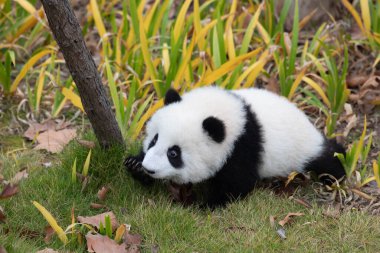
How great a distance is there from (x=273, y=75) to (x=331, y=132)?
778 millimetres

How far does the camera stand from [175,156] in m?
3.64

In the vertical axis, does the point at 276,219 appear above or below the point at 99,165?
below

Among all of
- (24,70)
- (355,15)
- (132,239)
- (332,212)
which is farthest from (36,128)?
(355,15)

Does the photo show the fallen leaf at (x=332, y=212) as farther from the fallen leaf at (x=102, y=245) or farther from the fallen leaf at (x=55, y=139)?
the fallen leaf at (x=55, y=139)

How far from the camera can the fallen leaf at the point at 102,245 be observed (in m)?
3.29

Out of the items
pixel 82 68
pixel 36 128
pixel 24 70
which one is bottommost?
pixel 36 128

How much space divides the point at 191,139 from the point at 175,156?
0.13 m

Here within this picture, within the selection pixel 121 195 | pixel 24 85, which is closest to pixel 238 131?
pixel 121 195

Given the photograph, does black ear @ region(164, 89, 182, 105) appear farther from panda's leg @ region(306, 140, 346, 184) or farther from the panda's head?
panda's leg @ region(306, 140, 346, 184)

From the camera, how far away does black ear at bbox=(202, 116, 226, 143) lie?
362 cm

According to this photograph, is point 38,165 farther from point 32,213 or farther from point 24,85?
point 24,85

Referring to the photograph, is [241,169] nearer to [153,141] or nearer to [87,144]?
[153,141]

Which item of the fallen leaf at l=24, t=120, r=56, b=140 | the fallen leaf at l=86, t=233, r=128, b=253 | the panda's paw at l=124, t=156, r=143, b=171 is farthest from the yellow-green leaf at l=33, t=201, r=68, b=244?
the fallen leaf at l=24, t=120, r=56, b=140

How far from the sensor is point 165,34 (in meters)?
5.44
